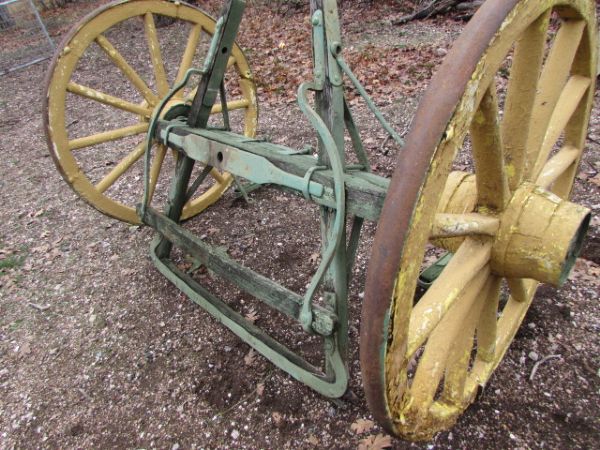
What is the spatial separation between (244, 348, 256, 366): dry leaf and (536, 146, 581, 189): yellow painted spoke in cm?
155

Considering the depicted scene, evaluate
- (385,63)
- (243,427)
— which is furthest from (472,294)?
(385,63)

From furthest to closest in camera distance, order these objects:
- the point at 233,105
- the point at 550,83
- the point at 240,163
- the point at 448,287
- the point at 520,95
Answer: the point at 233,105
the point at 240,163
the point at 550,83
the point at 520,95
the point at 448,287

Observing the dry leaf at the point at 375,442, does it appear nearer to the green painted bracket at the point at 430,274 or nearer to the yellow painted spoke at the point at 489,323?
the yellow painted spoke at the point at 489,323

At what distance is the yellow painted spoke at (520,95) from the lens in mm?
1103

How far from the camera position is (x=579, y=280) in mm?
2238

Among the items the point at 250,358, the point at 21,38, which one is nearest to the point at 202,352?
the point at 250,358

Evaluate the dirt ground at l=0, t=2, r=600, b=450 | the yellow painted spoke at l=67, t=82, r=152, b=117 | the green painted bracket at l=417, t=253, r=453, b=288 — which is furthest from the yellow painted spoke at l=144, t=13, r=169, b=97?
the green painted bracket at l=417, t=253, r=453, b=288

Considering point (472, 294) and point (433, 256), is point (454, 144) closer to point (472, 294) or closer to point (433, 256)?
point (472, 294)

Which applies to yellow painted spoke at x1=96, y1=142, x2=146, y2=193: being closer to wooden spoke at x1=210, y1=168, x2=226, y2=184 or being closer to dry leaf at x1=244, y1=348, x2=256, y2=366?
wooden spoke at x1=210, y1=168, x2=226, y2=184

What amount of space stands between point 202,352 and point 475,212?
1629 millimetres

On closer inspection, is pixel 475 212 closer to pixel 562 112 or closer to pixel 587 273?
pixel 562 112

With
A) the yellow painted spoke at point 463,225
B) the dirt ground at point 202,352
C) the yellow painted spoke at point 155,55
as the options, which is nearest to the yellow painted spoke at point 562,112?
the yellow painted spoke at point 463,225

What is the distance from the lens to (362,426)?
70.6 inches

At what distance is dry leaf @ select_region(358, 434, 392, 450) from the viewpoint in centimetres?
171
